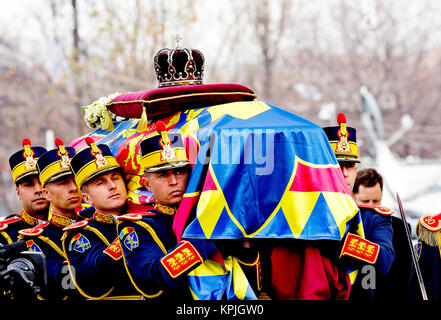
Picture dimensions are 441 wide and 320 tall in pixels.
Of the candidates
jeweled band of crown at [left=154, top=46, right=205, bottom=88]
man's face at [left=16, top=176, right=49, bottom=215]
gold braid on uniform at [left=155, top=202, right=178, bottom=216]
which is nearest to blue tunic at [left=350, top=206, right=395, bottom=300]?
gold braid on uniform at [left=155, top=202, right=178, bottom=216]

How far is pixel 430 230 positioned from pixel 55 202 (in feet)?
8.43

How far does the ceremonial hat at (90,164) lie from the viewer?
4105 mm

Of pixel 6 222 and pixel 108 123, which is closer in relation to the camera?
pixel 108 123

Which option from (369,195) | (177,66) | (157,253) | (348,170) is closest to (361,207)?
(348,170)

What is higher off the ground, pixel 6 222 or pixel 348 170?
pixel 348 170

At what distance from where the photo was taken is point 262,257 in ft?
12.1

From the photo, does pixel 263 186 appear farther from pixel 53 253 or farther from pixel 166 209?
pixel 53 253

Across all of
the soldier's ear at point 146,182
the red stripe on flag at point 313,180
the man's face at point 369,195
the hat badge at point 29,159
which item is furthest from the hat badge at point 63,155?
the man's face at point 369,195

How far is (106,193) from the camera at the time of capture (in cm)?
418

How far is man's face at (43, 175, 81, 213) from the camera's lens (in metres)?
4.59

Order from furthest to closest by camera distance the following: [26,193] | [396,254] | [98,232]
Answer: [26,193] → [396,254] → [98,232]

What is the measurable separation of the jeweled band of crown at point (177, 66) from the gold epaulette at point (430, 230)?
1.85m

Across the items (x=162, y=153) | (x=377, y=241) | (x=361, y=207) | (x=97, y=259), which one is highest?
(x=162, y=153)
